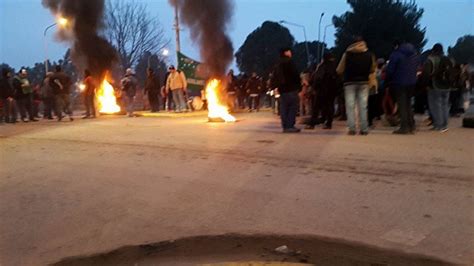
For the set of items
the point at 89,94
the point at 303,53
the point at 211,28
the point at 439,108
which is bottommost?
the point at 439,108

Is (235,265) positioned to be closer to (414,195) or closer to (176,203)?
(176,203)

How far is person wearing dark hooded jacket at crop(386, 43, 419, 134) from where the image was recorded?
9.11 m

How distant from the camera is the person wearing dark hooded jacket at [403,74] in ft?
29.9

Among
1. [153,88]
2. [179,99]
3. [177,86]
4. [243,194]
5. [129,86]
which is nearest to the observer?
[243,194]

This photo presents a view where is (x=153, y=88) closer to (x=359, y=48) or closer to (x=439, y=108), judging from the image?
(x=359, y=48)

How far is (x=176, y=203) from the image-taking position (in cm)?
517

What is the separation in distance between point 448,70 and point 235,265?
770 cm

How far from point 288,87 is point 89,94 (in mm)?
10187

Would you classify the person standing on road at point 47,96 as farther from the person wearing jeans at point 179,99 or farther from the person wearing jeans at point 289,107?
the person wearing jeans at point 289,107

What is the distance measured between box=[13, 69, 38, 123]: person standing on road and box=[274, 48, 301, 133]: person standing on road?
1059 centimetres

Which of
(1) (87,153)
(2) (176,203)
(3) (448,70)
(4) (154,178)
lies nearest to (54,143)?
(1) (87,153)

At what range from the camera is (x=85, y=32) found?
21.9 metres

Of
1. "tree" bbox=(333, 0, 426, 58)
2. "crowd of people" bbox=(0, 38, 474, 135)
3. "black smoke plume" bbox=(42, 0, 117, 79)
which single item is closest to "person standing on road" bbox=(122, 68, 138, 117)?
"black smoke plume" bbox=(42, 0, 117, 79)

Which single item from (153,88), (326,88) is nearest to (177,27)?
(153,88)
